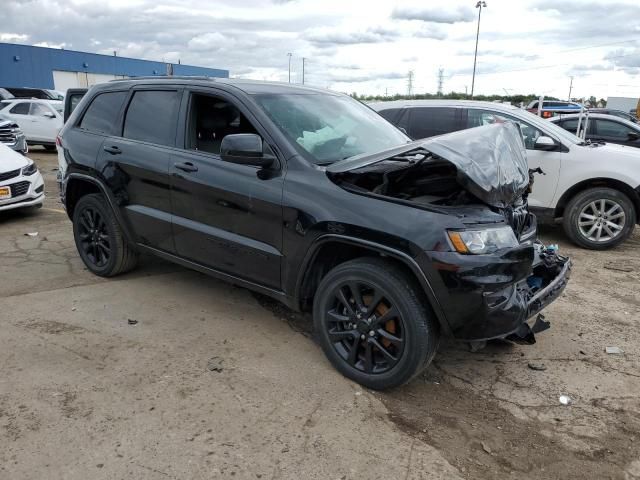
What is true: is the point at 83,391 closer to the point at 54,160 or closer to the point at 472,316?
the point at 472,316

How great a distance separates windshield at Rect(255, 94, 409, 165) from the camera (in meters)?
3.70

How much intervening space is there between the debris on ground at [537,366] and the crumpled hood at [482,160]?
1176 mm

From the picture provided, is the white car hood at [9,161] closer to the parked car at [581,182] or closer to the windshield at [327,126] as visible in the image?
the windshield at [327,126]

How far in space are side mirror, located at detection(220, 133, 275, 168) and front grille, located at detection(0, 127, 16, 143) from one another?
35.7 ft

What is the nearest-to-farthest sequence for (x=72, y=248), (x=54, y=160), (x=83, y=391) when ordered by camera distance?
1. (x=83, y=391)
2. (x=72, y=248)
3. (x=54, y=160)

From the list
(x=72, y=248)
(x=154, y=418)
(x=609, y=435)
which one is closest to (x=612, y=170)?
(x=609, y=435)

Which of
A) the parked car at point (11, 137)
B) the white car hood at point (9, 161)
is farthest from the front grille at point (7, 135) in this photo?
the white car hood at point (9, 161)

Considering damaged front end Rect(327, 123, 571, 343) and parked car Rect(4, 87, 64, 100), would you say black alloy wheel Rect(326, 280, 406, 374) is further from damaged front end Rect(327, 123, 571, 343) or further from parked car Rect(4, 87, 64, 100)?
parked car Rect(4, 87, 64, 100)

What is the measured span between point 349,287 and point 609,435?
1.66m

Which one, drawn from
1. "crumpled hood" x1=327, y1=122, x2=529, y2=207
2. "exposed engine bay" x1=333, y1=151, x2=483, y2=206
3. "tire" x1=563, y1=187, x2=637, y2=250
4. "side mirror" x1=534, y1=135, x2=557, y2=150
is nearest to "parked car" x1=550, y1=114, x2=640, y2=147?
"side mirror" x1=534, y1=135, x2=557, y2=150

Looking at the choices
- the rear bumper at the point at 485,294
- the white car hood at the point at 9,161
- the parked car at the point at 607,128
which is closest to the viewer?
the rear bumper at the point at 485,294

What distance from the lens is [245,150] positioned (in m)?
3.37

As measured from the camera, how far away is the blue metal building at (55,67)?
4219cm

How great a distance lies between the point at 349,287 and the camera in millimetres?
3258
